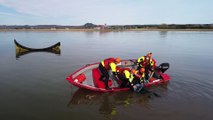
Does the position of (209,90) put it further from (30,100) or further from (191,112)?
(30,100)

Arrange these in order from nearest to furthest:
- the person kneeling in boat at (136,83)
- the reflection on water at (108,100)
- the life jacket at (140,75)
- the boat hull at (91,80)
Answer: the reflection on water at (108,100), the boat hull at (91,80), the person kneeling in boat at (136,83), the life jacket at (140,75)

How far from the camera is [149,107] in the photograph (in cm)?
973

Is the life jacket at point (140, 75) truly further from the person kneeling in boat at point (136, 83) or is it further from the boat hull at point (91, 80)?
the boat hull at point (91, 80)

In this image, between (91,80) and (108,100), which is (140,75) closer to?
(108,100)

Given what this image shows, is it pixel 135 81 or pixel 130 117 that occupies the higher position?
pixel 135 81

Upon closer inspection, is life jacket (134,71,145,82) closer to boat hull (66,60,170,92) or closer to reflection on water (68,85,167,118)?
boat hull (66,60,170,92)

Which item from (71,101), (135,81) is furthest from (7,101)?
(135,81)

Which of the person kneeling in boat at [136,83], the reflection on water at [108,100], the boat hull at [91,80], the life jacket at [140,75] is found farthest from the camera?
the life jacket at [140,75]

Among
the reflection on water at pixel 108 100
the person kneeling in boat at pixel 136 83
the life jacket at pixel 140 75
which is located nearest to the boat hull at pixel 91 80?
the reflection on water at pixel 108 100

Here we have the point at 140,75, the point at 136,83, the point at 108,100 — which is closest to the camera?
the point at 108,100

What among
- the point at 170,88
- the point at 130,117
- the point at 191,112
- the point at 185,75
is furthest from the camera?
the point at 185,75

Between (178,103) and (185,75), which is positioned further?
(185,75)

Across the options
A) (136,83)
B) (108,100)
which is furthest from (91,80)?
→ (136,83)

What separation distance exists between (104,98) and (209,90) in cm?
593
